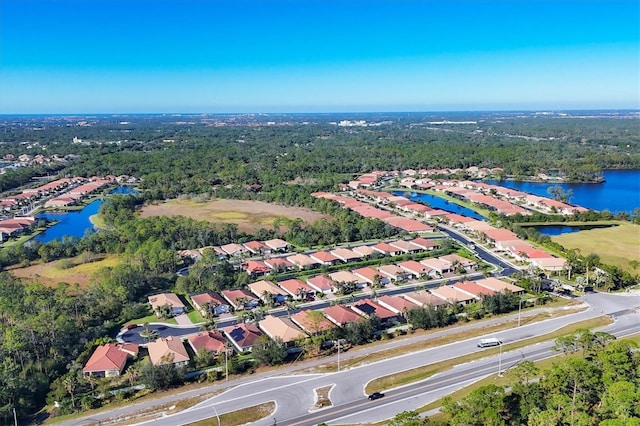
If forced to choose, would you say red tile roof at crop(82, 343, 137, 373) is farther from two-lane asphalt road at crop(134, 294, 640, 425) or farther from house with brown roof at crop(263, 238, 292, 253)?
house with brown roof at crop(263, 238, 292, 253)

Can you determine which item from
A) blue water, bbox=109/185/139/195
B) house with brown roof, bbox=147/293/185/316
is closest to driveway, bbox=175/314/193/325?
house with brown roof, bbox=147/293/185/316

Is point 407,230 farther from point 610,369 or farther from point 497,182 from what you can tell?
point 497,182

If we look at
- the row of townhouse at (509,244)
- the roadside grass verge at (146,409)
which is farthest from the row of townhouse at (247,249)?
the roadside grass verge at (146,409)

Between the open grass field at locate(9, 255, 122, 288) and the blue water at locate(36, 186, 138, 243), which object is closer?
the open grass field at locate(9, 255, 122, 288)

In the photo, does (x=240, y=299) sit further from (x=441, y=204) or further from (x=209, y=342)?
(x=441, y=204)

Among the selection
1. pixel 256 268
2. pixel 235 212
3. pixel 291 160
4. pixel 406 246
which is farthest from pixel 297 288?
pixel 291 160

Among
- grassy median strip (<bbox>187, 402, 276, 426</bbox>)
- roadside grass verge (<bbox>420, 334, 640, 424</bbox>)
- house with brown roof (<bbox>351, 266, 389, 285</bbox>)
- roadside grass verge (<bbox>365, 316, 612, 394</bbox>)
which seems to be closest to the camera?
grassy median strip (<bbox>187, 402, 276, 426</bbox>)

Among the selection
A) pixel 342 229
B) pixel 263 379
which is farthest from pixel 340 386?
pixel 342 229
